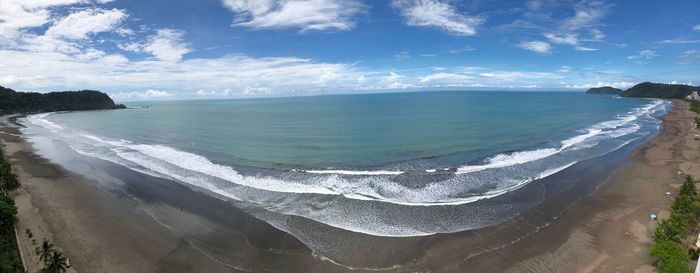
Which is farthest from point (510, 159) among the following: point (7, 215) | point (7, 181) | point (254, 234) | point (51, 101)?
point (51, 101)

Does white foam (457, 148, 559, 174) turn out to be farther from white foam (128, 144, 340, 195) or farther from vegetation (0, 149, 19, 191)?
vegetation (0, 149, 19, 191)

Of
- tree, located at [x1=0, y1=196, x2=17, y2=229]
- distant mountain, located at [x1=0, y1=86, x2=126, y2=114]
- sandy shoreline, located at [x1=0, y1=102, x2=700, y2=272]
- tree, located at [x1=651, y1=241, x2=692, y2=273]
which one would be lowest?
sandy shoreline, located at [x1=0, y1=102, x2=700, y2=272]

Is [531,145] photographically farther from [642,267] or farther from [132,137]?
[132,137]

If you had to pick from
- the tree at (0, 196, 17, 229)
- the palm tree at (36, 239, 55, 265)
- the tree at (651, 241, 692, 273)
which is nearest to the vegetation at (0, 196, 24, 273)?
the tree at (0, 196, 17, 229)

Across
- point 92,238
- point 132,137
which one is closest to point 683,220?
point 92,238

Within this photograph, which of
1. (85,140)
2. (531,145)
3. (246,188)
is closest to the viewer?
(246,188)

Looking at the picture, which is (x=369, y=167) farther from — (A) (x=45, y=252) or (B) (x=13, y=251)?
(B) (x=13, y=251)
